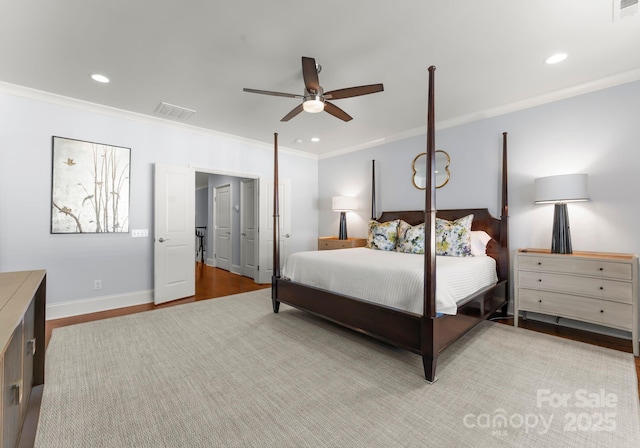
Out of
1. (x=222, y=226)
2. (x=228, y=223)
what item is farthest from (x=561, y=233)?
(x=222, y=226)

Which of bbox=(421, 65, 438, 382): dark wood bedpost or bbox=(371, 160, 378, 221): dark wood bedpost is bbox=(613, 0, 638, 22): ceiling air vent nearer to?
bbox=(421, 65, 438, 382): dark wood bedpost

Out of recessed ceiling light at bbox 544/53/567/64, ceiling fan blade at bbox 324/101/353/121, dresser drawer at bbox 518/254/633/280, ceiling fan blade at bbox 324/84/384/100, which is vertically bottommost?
dresser drawer at bbox 518/254/633/280

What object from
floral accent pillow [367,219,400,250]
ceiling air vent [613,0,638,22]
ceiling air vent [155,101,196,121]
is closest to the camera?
ceiling air vent [613,0,638,22]

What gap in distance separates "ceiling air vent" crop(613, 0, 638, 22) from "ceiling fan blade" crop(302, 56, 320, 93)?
208cm

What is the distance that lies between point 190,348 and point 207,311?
1.08 metres

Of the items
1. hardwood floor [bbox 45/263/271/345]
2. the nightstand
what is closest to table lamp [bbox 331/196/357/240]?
the nightstand

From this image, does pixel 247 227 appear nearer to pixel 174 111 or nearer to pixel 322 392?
pixel 174 111

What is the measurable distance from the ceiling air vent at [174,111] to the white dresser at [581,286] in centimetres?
440

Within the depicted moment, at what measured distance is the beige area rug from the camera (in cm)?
154

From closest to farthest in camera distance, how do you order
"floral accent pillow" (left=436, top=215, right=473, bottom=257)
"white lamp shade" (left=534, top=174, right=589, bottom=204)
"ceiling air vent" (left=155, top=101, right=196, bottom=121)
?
"white lamp shade" (left=534, top=174, right=589, bottom=204), "floral accent pillow" (left=436, top=215, right=473, bottom=257), "ceiling air vent" (left=155, top=101, right=196, bottom=121)

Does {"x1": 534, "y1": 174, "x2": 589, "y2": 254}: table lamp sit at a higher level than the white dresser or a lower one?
higher

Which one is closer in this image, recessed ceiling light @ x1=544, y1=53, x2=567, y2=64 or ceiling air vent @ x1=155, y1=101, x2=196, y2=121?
recessed ceiling light @ x1=544, y1=53, x2=567, y2=64

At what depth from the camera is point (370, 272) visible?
8.45ft

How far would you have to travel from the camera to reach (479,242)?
11.8 feet
